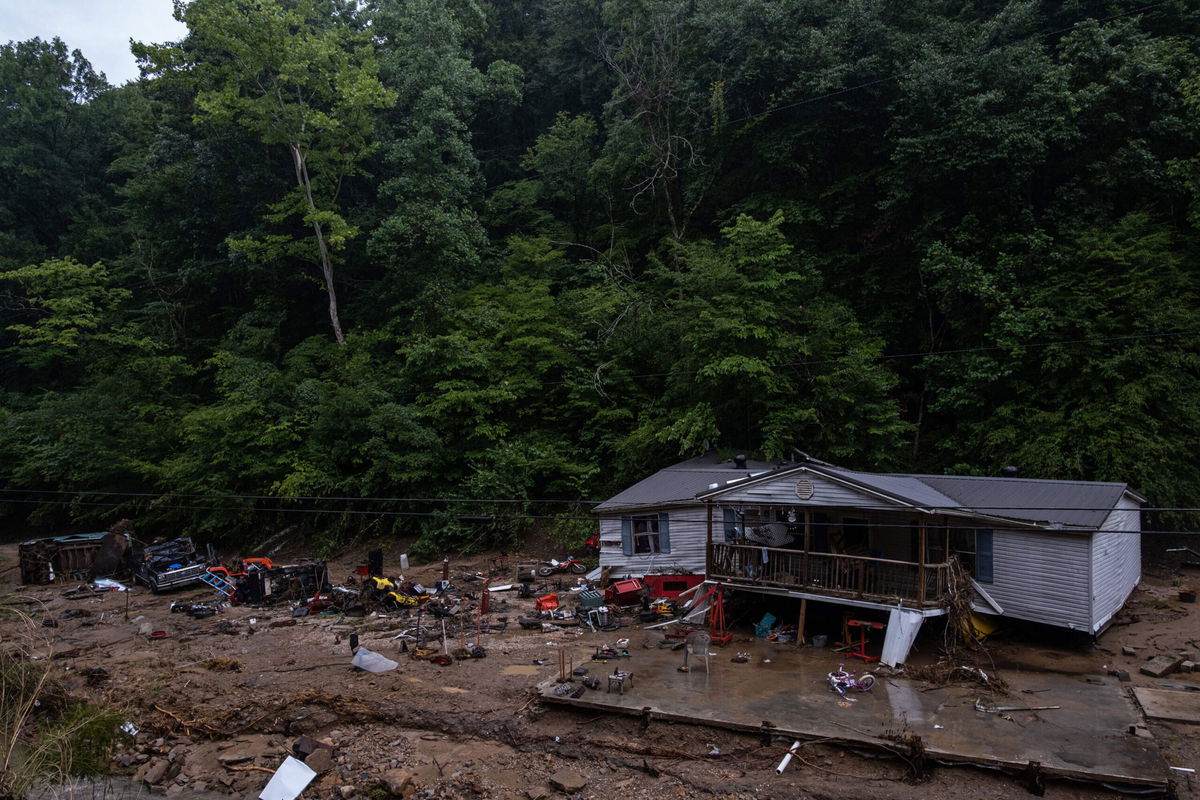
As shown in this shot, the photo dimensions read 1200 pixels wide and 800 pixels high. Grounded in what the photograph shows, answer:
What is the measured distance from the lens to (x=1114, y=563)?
1479 centimetres

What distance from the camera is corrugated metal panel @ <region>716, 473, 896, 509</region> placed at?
1422cm

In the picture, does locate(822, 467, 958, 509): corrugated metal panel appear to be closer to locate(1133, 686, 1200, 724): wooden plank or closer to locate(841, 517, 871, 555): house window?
locate(841, 517, 871, 555): house window

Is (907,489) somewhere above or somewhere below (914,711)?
above

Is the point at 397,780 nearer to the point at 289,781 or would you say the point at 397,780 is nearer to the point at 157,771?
the point at 289,781

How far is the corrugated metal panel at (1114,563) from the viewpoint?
13695 mm

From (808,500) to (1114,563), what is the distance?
21.6 feet

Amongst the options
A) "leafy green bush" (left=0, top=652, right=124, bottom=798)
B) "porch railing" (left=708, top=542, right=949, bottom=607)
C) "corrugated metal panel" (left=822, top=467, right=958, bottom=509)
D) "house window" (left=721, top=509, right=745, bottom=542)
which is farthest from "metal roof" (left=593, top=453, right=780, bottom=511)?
"leafy green bush" (left=0, top=652, right=124, bottom=798)

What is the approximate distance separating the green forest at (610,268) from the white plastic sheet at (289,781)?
545 centimetres

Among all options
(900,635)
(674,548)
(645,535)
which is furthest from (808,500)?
(645,535)

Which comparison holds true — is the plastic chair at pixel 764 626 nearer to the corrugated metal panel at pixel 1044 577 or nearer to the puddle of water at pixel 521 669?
the corrugated metal panel at pixel 1044 577

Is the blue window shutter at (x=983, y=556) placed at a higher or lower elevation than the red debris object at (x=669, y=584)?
higher

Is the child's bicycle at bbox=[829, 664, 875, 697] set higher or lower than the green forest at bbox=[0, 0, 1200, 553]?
lower

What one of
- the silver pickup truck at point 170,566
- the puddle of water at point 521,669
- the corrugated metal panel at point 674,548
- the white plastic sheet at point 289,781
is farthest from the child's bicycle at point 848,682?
the silver pickup truck at point 170,566

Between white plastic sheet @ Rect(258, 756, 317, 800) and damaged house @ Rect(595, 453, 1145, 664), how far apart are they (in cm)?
900
